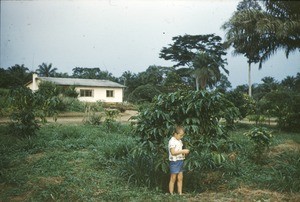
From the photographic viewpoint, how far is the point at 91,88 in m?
32.2

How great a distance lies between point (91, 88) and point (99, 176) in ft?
88.4

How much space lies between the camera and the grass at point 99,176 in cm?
495

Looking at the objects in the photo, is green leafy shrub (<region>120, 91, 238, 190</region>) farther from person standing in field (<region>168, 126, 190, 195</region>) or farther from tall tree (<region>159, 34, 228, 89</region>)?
tall tree (<region>159, 34, 228, 89</region>)

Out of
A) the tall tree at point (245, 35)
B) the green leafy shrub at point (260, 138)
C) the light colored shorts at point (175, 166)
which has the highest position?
the tall tree at point (245, 35)

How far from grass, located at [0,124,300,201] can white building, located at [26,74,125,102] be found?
23.2 metres

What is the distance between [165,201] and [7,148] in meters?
4.81

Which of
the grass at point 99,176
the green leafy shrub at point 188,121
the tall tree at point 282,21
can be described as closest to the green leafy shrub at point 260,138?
the grass at point 99,176

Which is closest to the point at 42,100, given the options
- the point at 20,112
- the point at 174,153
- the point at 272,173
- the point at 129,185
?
the point at 20,112

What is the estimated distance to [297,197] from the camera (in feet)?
15.5

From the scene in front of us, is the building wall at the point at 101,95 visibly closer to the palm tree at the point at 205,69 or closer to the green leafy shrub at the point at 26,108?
the palm tree at the point at 205,69

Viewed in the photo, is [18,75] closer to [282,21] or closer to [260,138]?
[282,21]

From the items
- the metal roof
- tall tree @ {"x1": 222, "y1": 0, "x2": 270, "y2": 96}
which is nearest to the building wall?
the metal roof

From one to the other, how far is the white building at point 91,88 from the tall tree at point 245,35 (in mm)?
18947

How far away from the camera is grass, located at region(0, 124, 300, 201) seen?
4949 mm
